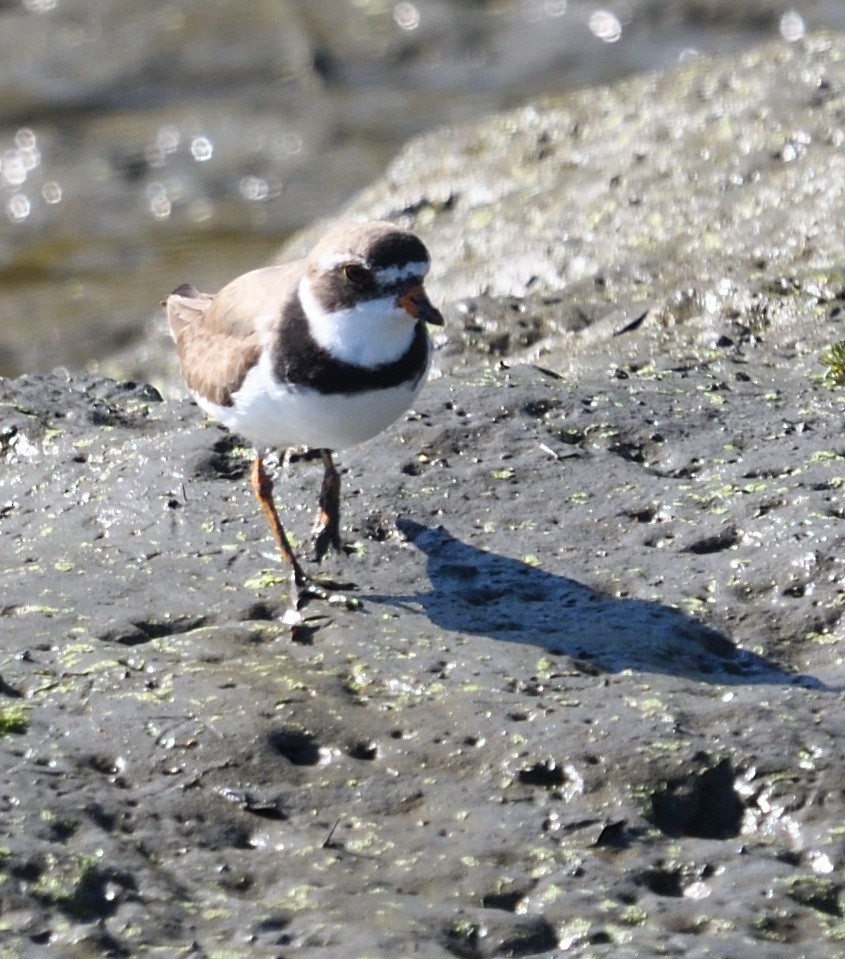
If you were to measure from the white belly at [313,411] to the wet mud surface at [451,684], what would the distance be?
44 cm

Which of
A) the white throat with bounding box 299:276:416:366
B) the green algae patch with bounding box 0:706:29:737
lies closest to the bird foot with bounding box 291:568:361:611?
the white throat with bounding box 299:276:416:366

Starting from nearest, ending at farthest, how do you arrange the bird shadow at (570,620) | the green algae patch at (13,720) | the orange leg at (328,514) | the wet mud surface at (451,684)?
the wet mud surface at (451,684) < the green algae patch at (13,720) < the bird shadow at (570,620) < the orange leg at (328,514)

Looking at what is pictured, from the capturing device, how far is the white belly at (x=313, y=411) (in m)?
5.49

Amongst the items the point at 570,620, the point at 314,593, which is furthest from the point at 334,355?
the point at 570,620

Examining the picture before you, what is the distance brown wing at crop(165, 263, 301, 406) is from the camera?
5.79m

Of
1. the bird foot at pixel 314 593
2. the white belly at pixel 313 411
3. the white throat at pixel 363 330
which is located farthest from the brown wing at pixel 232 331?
the bird foot at pixel 314 593

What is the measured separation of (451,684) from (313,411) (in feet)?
3.76

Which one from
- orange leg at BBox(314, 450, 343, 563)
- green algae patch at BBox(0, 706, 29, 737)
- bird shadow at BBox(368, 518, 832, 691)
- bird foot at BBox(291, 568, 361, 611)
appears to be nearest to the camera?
green algae patch at BBox(0, 706, 29, 737)

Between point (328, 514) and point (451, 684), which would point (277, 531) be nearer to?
point (328, 514)

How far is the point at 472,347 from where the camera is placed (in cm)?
798

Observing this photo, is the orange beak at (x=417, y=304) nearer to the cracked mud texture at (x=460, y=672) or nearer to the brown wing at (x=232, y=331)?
the brown wing at (x=232, y=331)

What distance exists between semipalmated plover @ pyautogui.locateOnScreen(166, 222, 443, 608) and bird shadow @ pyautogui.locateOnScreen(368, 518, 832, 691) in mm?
433

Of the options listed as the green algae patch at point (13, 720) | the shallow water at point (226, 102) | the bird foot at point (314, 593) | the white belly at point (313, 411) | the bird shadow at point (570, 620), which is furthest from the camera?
the shallow water at point (226, 102)

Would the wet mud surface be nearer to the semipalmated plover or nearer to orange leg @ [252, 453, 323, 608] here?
orange leg @ [252, 453, 323, 608]
